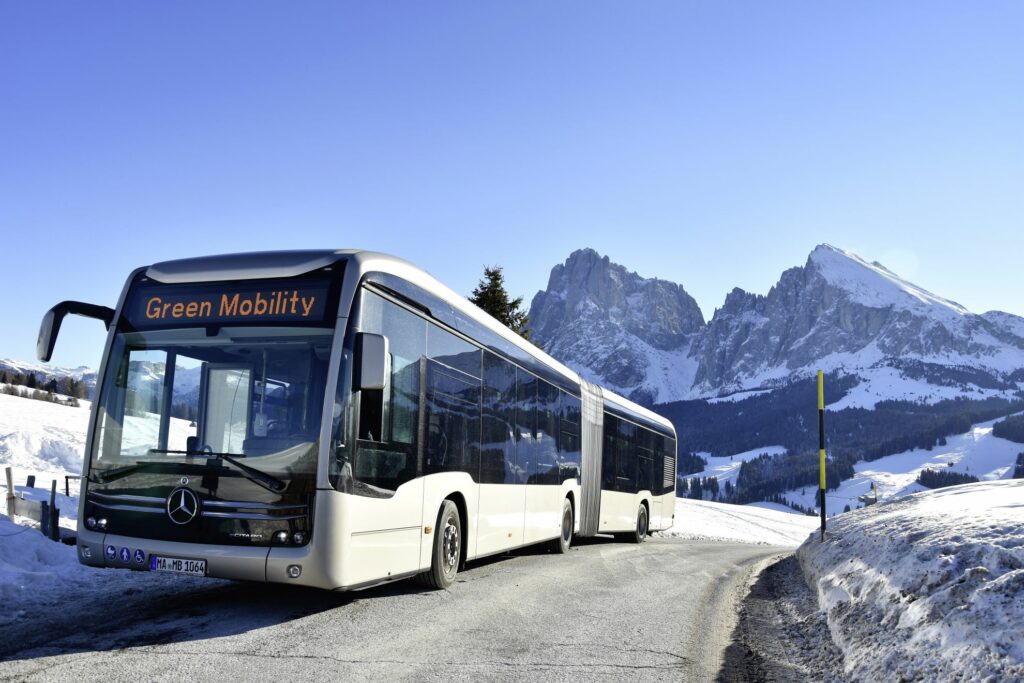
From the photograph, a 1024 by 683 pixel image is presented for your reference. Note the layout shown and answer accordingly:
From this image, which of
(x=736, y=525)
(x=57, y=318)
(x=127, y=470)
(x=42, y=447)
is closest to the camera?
(x=127, y=470)

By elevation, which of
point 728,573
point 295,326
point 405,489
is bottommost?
point 728,573

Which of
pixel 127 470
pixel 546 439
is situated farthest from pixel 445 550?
pixel 546 439

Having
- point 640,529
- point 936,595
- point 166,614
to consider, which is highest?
point 936,595

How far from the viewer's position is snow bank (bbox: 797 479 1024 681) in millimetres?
4957

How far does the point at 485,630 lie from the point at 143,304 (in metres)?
4.24

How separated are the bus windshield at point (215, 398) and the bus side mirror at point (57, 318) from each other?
1.24ft

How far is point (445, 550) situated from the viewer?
29.7 ft

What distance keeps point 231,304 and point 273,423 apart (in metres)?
1.20

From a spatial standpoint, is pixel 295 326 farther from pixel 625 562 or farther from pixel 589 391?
pixel 589 391

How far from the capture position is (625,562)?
43.9ft

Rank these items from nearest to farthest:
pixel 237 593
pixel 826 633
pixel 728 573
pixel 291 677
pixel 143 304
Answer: pixel 291 677
pixel 826 633
pixel 143 304
pixel 237 593
pixel 728 573

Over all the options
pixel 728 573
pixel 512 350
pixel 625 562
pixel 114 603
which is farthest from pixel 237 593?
pixel 728 573

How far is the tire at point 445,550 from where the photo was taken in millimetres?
8781

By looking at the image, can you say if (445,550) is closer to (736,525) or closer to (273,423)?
(273,423)
